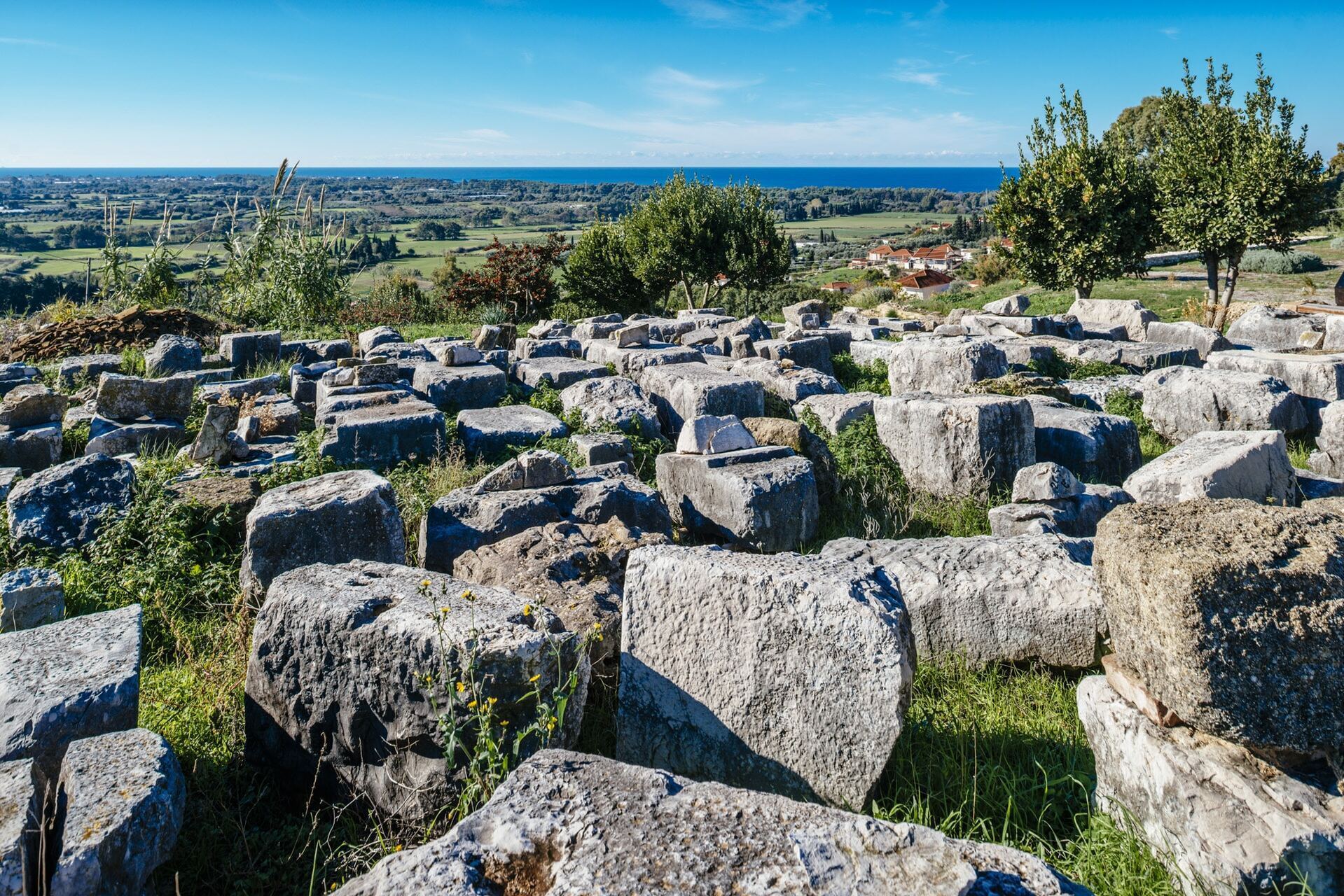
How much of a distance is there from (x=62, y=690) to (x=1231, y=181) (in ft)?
69.1

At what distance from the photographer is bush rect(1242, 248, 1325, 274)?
3005 cm

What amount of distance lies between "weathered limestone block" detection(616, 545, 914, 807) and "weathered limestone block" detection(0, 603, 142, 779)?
1.98m

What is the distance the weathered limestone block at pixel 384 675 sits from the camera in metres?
3.07

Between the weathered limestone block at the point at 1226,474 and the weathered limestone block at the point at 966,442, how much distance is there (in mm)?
962

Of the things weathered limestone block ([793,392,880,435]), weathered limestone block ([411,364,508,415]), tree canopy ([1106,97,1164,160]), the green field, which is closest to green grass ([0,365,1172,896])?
weathered limestone block ([411,364,508,415])

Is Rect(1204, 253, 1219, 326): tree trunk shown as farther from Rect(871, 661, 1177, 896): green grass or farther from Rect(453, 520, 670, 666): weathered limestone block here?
Rect(453, 520, 670, 666): weathered limestone block

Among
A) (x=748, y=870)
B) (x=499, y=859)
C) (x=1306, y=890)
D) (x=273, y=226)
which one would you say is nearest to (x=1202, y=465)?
(x=1306, y=890)

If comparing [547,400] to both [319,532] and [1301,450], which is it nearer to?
[319,532]

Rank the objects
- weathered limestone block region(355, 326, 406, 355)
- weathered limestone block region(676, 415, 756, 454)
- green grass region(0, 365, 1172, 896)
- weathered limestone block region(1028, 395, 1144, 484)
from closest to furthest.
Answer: green grass region(0, 365, 1172, 896) < weathered limestone block region(676, 415, 756, 454) < weathered limestone block region(1028, 395, 1144, 484) < weathered limestone block region(355, 326, 406, 355)

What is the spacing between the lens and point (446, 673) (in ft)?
9.95

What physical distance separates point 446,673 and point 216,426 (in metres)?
5.29

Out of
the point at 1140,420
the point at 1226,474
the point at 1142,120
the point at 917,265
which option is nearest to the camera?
the point at 1226,474

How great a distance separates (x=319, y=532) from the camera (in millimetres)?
4859

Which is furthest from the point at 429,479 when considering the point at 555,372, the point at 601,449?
the point at 555,372
